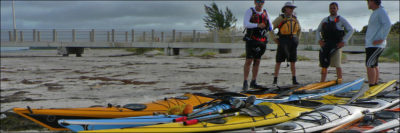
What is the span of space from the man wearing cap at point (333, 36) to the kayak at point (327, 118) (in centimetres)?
201

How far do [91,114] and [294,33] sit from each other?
4.06 m

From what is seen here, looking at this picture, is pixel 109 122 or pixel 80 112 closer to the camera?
pixel 109 122

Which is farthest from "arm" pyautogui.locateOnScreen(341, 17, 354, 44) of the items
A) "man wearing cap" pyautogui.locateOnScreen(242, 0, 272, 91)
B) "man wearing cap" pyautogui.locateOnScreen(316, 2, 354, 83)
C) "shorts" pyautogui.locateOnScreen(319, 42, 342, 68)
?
"man wearing cap" pyautogui.locateOnScreen(242, 0, 272, 91)

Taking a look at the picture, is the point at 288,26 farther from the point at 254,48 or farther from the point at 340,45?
the point at 340,45

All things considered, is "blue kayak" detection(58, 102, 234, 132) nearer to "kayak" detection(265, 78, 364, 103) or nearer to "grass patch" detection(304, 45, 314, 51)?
"kayak" detection(265, 78, 364, 103)

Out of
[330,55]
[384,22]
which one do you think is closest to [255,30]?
[330,55]

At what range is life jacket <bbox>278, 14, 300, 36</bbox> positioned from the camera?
561 cm

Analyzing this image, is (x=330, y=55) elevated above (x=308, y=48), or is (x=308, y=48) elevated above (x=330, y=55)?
(x=308, y=48)

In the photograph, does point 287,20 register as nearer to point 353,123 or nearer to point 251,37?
point 251,37

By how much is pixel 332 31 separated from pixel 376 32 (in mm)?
859

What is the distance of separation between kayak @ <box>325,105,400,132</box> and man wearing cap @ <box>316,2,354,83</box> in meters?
2.25

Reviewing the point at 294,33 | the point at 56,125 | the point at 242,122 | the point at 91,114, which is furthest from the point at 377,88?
the point at 56,125

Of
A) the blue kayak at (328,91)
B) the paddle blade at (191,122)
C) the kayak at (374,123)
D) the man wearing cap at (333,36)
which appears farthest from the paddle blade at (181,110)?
the man wearing cap at (333,36)

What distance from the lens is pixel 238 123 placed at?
269 cm
